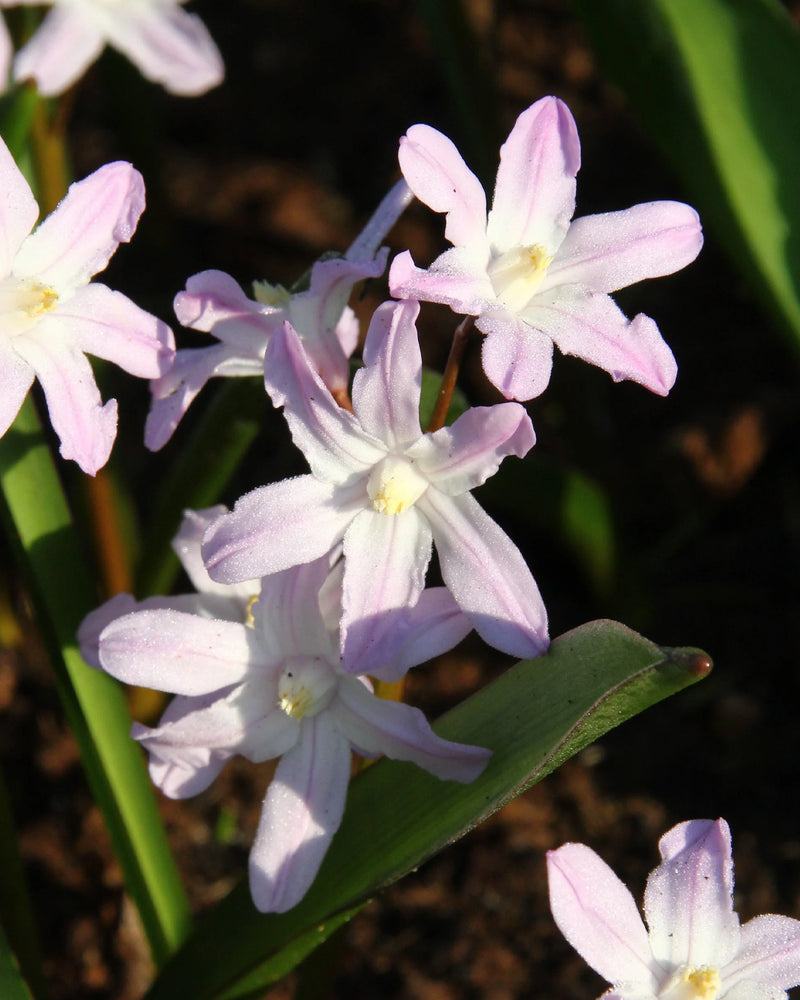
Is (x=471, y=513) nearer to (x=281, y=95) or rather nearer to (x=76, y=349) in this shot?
(x=76, y=349)

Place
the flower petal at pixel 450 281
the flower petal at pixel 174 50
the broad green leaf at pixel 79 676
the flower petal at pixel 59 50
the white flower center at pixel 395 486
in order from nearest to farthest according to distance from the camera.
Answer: the flower petal at pixel 450 281, the white flower center at pixel 395 486, the broad green leaf at pixel 79 676, the flower petal at pixel 59 50, the flower petal at pixel 174 50

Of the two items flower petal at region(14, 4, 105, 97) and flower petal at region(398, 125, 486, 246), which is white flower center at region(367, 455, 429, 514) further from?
flower petal at region(14, 4, 105, 97)

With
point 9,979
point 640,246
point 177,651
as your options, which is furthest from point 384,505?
point 9,979

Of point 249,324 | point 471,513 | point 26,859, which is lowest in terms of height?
point 26,859

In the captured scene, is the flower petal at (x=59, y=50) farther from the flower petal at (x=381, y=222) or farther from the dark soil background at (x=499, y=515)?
the flower petal at (x=381, y=222)

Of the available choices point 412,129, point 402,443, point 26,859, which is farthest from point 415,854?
point 26,859

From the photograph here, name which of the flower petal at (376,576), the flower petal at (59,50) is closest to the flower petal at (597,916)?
the flower petal at (376,576)

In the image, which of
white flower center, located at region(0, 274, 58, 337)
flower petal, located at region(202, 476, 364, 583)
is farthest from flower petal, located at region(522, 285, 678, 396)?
white flower center, located at region(0, 274, 58, 337)
